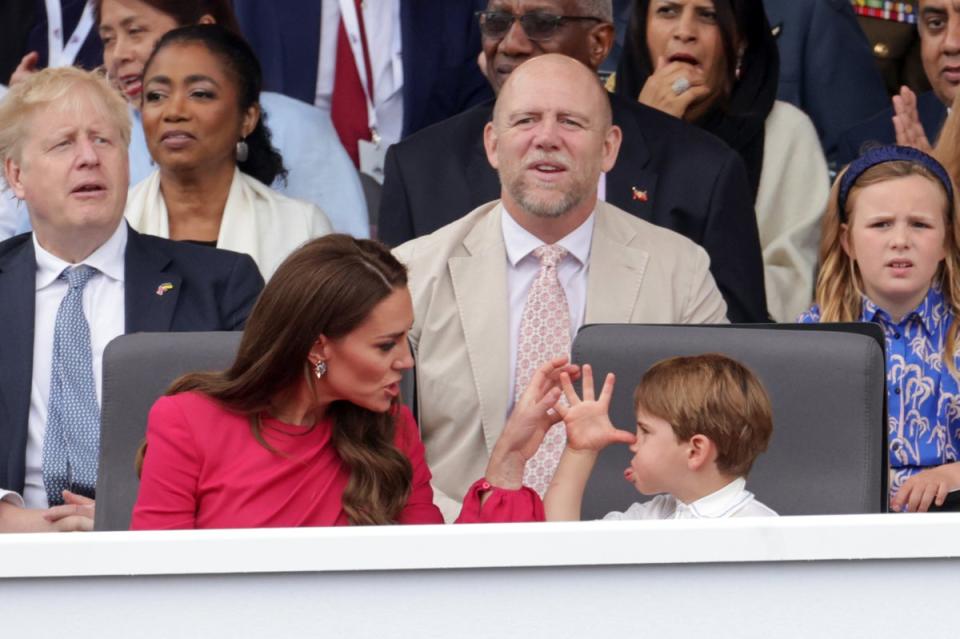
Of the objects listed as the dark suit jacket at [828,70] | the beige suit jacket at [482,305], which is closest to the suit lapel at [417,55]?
the dark suit jacket at [828,70]

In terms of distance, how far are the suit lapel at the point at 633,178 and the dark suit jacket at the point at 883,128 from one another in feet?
2.29

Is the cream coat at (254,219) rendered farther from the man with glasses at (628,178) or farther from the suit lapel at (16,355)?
the suit lapel at (16,355)

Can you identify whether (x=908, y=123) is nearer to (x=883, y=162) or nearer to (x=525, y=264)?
(x=883, y=162)

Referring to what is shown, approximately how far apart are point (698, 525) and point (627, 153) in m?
2.05

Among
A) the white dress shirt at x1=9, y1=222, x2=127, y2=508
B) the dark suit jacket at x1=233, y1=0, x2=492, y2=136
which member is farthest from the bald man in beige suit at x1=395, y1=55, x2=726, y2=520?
the dark suit jacket at x1=233, y1=0, x2=492, y2=136

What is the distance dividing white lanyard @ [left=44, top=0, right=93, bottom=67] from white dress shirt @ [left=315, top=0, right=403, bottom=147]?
636 mm

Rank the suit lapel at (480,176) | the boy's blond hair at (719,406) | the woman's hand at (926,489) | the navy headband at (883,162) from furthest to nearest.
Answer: the suit lapel at (480,176) < the navy headband at (883,162) < the woman's hand at (926,489) < the boy's blond hair at (719,406)

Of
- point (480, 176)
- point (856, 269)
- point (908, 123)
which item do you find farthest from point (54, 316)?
point (908, 123)

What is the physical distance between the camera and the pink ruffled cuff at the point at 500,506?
260 cm

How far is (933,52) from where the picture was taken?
4.28 metres

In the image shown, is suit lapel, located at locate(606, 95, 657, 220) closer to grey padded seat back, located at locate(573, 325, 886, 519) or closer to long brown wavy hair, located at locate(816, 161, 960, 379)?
long brown wavy hair, located at locate(816, 161, 960, 379)

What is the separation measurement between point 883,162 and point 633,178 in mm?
609

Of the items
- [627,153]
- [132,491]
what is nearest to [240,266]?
[132,491]

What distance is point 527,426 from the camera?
2656mm
